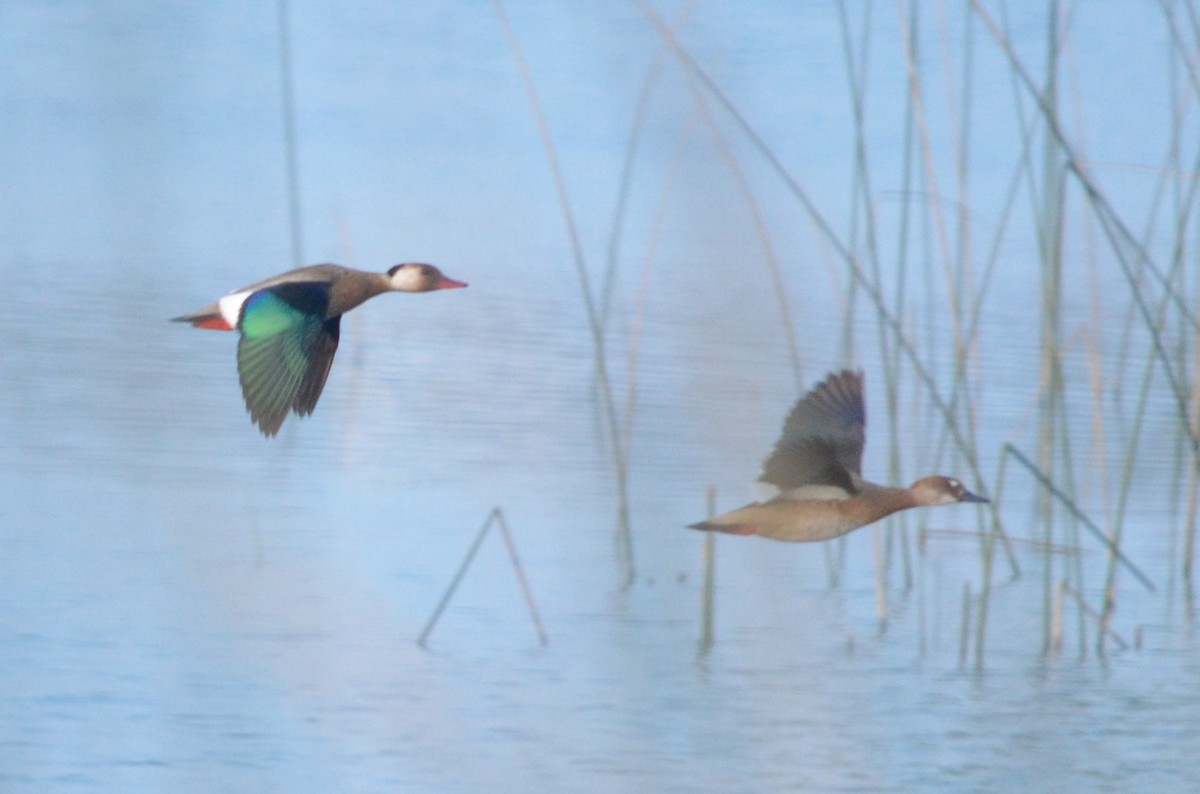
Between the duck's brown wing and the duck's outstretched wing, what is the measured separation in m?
0.90

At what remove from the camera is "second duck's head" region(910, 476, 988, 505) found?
271 cm

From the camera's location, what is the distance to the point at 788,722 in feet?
12.5

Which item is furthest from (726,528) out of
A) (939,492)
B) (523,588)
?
(523,588)

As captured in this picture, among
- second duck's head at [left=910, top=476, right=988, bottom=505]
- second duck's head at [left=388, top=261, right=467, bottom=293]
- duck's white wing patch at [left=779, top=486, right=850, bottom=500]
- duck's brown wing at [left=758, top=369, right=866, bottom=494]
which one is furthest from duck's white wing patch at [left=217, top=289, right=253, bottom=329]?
second duck's head at [left=910, top=476, right=988, bottom=505]

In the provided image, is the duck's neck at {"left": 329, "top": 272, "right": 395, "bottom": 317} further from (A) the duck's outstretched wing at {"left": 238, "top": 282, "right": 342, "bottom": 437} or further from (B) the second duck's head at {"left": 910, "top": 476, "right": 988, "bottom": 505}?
(B) the second duck's head at {"left": 910, "top": 476, "right": 988, "bottom": 505}

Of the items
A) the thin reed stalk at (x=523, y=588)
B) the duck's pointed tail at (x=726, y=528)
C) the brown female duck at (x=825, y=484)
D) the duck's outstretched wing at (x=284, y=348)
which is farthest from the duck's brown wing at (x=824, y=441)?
the thin reed stalk at (x=523, y=588)

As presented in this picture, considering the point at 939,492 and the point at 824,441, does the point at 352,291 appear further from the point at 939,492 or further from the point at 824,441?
the point at 939,492

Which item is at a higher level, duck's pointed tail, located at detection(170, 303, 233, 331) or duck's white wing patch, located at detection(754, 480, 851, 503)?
duck's pointed tail, located at detection(170, 303, 233, 331)

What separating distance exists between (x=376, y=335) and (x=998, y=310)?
3.01 m

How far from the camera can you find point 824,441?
8.96 ft

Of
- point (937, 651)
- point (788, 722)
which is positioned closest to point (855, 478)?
point (788, 722)

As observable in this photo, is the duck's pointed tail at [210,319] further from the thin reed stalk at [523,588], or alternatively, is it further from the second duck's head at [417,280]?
the thin reed stalk at [523,588]

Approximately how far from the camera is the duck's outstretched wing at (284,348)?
5.04 ft

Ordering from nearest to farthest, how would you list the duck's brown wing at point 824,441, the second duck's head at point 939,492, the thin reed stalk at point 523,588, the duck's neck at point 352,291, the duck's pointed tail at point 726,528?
the duck's neck at point 352,291
the duck's pointed tail at point 726,528
the duck's brown wing at point 824,441
the second duck's head at point 939,492
the thin reed stalk at point 523,588
